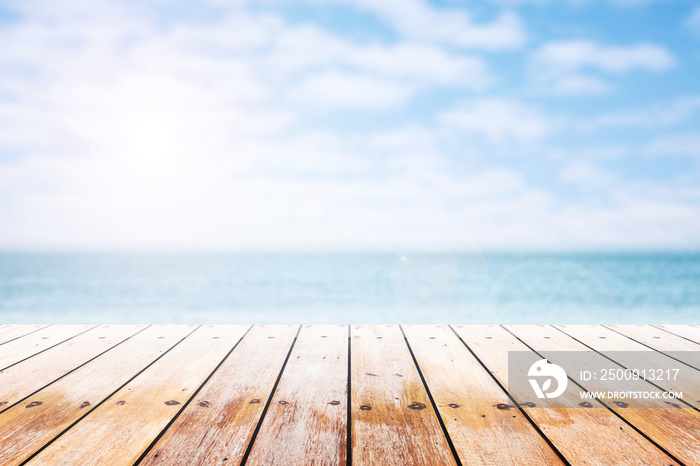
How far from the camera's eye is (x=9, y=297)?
13492mm

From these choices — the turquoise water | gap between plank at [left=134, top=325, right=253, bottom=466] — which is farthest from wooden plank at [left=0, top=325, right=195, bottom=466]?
the turquoise water

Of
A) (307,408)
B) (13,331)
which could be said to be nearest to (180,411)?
(307,408)

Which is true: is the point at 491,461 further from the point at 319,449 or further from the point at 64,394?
the point at 64,394

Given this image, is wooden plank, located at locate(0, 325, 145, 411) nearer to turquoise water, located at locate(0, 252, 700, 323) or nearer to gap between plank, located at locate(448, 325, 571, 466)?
gap between plank, located at locate(448, 325, 571, 466)

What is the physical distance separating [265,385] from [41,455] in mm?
649

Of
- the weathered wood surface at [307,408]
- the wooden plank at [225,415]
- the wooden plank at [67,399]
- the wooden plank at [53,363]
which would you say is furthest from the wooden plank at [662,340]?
the wooden plank at [53,363]

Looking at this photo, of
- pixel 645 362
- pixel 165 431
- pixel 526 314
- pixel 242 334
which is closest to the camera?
pixel 165 431

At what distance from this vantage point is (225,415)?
3.95 feet

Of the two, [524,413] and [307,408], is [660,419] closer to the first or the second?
[524,413]

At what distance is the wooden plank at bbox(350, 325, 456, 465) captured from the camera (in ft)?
3.25

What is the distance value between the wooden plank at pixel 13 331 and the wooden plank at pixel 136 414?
987 mm

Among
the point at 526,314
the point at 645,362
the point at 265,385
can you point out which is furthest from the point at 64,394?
the point at 526,314

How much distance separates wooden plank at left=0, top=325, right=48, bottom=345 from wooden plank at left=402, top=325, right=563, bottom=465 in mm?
2122

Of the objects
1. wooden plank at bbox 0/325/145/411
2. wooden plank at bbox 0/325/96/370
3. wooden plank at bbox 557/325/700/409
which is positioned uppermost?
wooden plank at bbox 557/325/700/409
